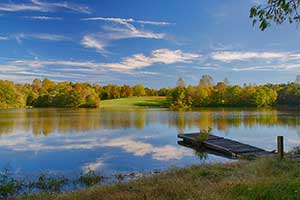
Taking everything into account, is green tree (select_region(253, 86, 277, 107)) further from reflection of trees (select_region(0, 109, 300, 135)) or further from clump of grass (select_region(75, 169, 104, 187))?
clump of grass (select_region(75, 169, 104, 187))

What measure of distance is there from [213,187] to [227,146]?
812 centimetres

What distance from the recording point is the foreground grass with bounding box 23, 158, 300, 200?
4473 millimetres

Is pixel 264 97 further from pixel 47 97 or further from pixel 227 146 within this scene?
pixel 227 146

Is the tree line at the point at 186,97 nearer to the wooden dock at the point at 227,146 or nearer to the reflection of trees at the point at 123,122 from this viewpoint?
the reflection of trees at the point at 123,122

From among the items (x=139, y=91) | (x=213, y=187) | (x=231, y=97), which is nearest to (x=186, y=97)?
(x=231, y=97)

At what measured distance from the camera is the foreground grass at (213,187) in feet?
14.7

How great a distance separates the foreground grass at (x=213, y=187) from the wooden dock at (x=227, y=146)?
4.54 meters

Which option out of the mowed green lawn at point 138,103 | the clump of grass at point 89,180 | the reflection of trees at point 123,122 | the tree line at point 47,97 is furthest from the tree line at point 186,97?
the clump of grass at point 89,180

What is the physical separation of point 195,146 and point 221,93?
55341 mm

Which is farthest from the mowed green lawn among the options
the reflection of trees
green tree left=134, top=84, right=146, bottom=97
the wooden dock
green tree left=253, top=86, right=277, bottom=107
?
the wooden dock

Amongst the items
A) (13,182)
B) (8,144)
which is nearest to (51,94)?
(8,144)

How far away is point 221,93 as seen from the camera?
68.0m

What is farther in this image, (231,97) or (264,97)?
(231,97)

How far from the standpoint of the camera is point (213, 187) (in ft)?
17.2
